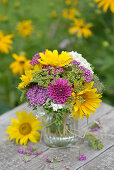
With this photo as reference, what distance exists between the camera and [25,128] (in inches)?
61.1

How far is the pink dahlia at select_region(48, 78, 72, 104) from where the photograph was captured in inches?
48.5

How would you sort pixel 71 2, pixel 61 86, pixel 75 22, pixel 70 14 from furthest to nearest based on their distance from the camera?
pixel 71 2, pixel 70 14, pixel 75 22, pixel 61 86

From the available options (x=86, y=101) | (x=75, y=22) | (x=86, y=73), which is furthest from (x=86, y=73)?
(x=75, y=22)

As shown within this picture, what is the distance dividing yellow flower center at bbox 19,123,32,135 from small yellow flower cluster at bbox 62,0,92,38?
1.26 metres

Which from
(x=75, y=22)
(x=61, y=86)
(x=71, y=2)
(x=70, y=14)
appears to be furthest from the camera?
(x=71, y=2)

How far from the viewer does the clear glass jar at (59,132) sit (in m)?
1.45

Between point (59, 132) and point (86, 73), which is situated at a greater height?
point (86, 73)

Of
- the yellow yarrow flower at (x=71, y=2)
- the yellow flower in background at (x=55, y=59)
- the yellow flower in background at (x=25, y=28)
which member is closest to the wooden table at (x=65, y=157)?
the yellow flower in background at (x=55, y=59)

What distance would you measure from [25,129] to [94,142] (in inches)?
13.9

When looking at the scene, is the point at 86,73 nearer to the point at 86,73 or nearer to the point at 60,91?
the point at 86,73

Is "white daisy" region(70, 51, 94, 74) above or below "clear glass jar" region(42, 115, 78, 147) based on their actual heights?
above

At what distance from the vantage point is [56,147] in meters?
1.50

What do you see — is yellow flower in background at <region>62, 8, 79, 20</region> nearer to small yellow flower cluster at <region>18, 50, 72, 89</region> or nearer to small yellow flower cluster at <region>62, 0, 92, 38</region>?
small yellow flower cluster at <region>62, 0, 92, 38</region>

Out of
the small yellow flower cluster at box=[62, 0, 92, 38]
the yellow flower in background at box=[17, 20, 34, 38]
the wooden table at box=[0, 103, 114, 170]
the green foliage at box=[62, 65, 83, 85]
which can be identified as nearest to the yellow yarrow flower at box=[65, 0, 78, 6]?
the small yellow flower cluster at box=[62, 0, 92, 38]
